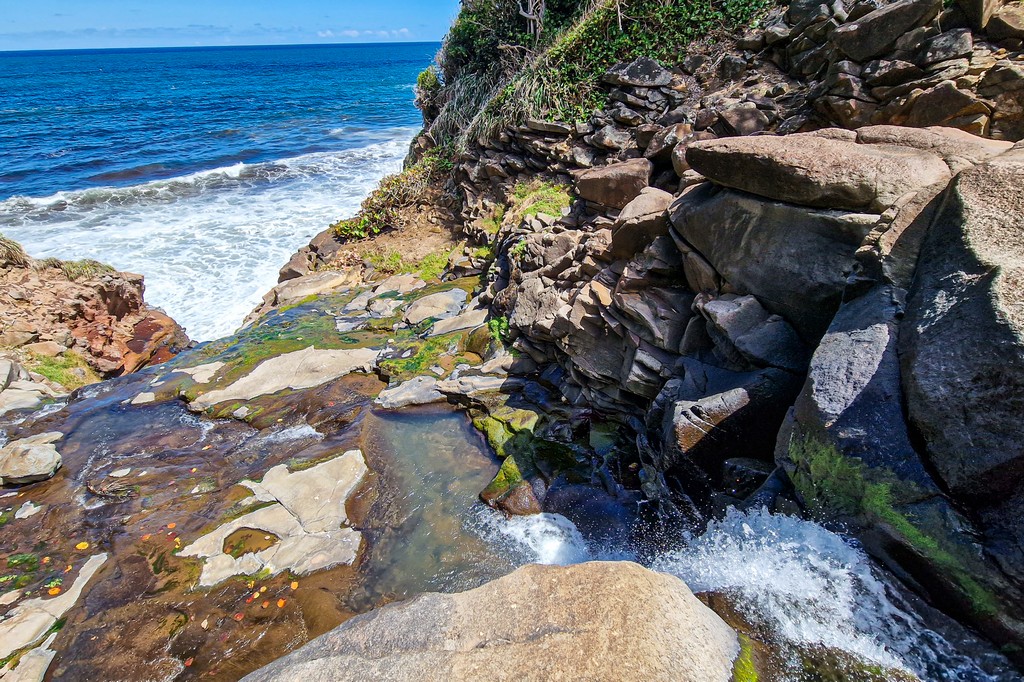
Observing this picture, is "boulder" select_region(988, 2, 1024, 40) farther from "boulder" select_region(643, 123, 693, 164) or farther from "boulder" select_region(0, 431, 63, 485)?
"boulder" select_region(0, 431, 63, 485)

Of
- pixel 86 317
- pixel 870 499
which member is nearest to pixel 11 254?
pixel 86 317

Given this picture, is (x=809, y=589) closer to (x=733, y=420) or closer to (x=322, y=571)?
(x=733, y=420)

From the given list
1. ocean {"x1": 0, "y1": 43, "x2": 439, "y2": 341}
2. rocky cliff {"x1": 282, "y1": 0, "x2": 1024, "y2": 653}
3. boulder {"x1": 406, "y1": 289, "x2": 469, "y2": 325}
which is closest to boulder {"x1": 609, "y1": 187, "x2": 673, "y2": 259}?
rocky cliff {"x1": 282, "y1": 0, "x2": 1024, "y2": 653}

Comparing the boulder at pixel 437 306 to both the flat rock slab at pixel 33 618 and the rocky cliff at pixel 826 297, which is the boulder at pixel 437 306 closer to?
the rocky cliff at pixel 826 297

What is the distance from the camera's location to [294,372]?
933cm

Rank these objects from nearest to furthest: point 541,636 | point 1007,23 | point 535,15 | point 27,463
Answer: point 541,636
point 1007,23
point 27,463
point 535,15

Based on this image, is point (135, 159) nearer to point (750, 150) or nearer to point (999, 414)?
point (750, 150)

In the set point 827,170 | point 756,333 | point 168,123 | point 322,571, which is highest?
point 827,170

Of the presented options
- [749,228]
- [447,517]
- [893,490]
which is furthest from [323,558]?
[749,228]

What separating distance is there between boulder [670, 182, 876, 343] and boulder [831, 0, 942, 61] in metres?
4.06

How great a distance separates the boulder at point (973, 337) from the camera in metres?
3.12

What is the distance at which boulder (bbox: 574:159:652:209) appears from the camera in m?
8.87

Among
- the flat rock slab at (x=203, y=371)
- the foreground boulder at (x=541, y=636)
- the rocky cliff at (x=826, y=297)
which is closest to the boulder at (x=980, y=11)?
the rocky cliff at (x=826, y=297)

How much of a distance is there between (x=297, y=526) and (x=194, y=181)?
2318cm
